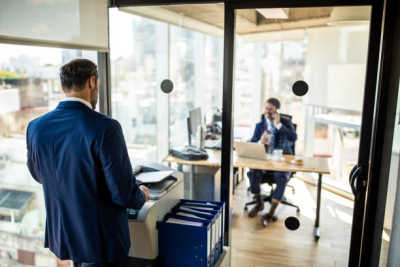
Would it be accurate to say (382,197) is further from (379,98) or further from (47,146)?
(47,146)

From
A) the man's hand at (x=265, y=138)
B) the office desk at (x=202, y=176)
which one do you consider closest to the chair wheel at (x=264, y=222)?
the man's hand at (x=265, y=138)

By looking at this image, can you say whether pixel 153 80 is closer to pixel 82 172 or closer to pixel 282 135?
pixel 282 135

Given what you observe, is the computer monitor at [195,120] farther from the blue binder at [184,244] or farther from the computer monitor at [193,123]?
the blue binder at [184,244]

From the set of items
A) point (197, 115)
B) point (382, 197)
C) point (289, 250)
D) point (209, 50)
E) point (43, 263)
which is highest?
point (209, 50)

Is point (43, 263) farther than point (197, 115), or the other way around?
point (197, 115)

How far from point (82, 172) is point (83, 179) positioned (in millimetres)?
35

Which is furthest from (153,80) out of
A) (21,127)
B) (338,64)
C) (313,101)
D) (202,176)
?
(338,64)

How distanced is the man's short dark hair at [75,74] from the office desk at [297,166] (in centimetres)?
250

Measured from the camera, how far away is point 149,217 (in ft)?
7.15

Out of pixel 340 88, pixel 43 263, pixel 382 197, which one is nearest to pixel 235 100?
pixel 382 197

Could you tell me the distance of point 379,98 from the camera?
2461 mm

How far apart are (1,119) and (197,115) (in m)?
2.44

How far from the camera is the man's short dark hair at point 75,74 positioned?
1769 millimetres

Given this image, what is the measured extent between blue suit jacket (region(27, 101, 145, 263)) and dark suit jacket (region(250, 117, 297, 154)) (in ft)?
8.68
